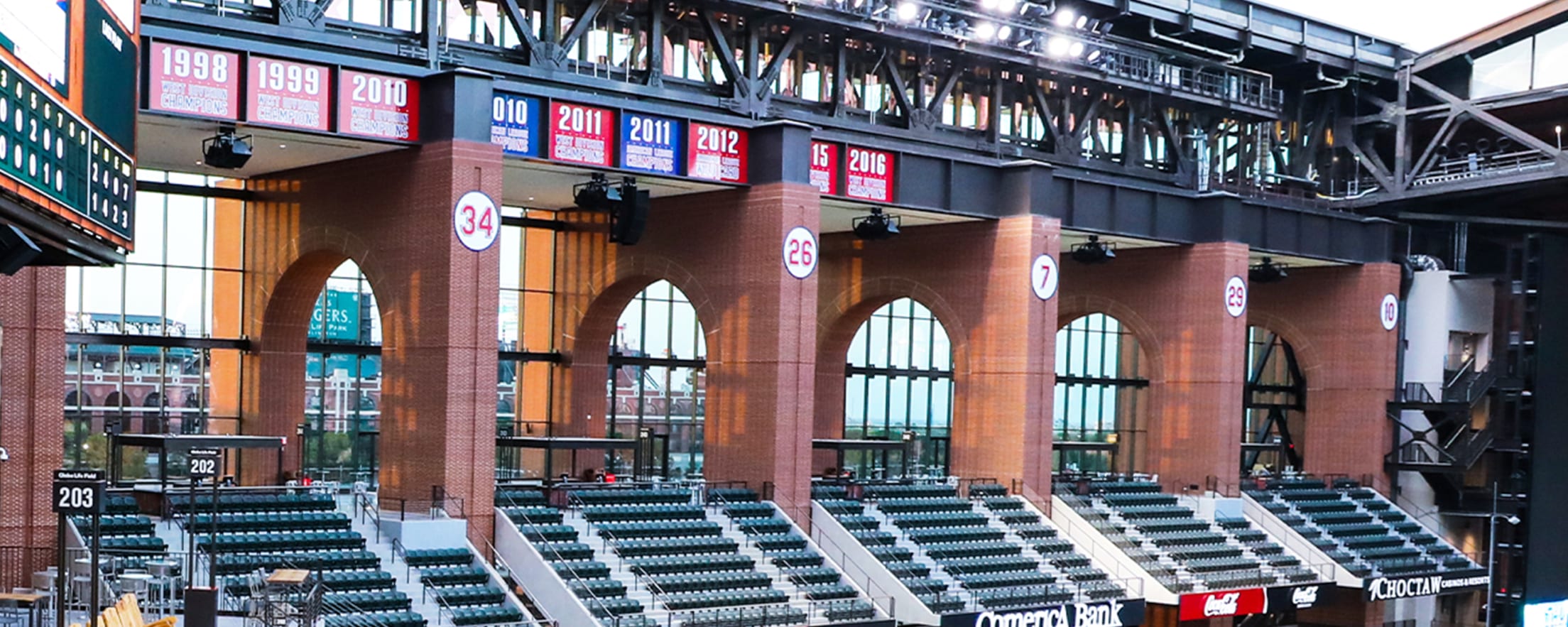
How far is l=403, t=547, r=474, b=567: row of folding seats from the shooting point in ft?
101

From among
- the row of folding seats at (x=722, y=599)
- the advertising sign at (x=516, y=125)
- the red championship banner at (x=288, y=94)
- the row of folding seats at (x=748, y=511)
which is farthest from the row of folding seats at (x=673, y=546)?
the red championship banner at (x=288, y=94)

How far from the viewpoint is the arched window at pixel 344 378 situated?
4097 cm

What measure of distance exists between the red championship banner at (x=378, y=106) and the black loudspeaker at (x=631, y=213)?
17.7 ft

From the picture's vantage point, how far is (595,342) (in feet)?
145

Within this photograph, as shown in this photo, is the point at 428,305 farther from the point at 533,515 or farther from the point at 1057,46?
the point at 1057,46

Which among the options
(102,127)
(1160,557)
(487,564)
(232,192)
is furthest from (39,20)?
(1160,557)

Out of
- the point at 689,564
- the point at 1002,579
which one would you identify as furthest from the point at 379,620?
the point at 1002,579

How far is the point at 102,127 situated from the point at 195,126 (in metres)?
14.5

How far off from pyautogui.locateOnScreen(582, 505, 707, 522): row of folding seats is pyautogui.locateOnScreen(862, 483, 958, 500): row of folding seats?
20.6ft

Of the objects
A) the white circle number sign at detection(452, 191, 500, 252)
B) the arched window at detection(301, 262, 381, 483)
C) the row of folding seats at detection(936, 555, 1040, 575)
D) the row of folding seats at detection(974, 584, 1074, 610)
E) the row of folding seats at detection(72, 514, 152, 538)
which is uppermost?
the white circle number sign at detection(452, 191, 500, 252)

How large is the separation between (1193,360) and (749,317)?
1602 cm

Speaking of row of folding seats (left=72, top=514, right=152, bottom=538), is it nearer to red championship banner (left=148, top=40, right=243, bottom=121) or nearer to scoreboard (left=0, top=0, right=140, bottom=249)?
red championship banner (left=148, top=40, right=243, bottom=121)

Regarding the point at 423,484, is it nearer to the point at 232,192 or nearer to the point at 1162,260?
the point at 232,192

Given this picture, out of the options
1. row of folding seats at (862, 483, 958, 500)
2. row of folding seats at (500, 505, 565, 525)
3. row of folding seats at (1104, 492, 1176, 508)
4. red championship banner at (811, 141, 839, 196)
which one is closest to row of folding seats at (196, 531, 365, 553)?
row of folding seats at (500, 505, 565, 525)
